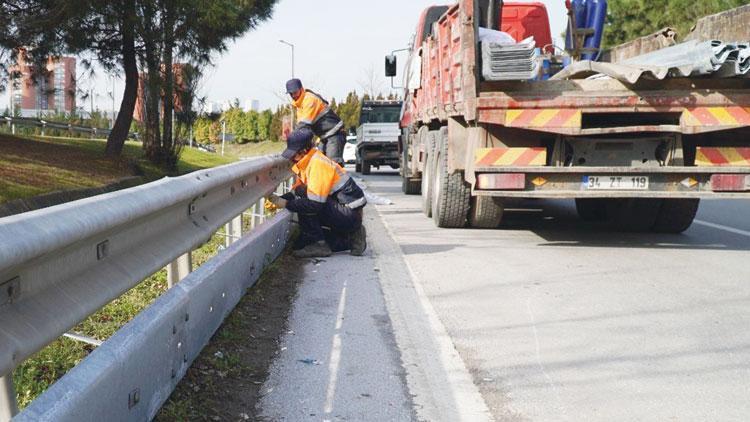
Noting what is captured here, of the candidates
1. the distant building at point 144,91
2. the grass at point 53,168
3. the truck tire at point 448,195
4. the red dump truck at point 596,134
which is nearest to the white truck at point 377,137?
the grass at point 53,168

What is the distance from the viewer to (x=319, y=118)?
36.7 feet

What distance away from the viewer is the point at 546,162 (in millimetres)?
8266

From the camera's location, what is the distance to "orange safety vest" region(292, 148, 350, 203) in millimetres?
7141

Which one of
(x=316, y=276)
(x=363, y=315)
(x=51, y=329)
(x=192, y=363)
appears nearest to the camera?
(x=51, y=329)

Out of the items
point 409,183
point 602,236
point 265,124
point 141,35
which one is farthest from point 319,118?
point 265,124

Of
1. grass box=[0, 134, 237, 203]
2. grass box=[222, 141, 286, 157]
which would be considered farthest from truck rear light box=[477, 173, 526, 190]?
grass box=[222, 141, 286, 157]

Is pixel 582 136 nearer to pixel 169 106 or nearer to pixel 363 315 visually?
pixel 363 315

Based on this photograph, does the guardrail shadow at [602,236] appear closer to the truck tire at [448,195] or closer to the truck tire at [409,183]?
the truck tire at [448,195]

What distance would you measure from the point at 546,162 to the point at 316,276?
109 inches

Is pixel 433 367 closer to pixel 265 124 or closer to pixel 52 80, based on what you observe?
pixel 52 80

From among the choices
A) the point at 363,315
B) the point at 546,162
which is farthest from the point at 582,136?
the point at 363,315

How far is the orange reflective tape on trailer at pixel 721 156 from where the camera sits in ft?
26.0

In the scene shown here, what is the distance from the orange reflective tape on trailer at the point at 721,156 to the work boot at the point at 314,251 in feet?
11.5

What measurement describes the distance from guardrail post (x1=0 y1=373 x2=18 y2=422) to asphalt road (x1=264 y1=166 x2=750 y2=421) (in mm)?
1239
